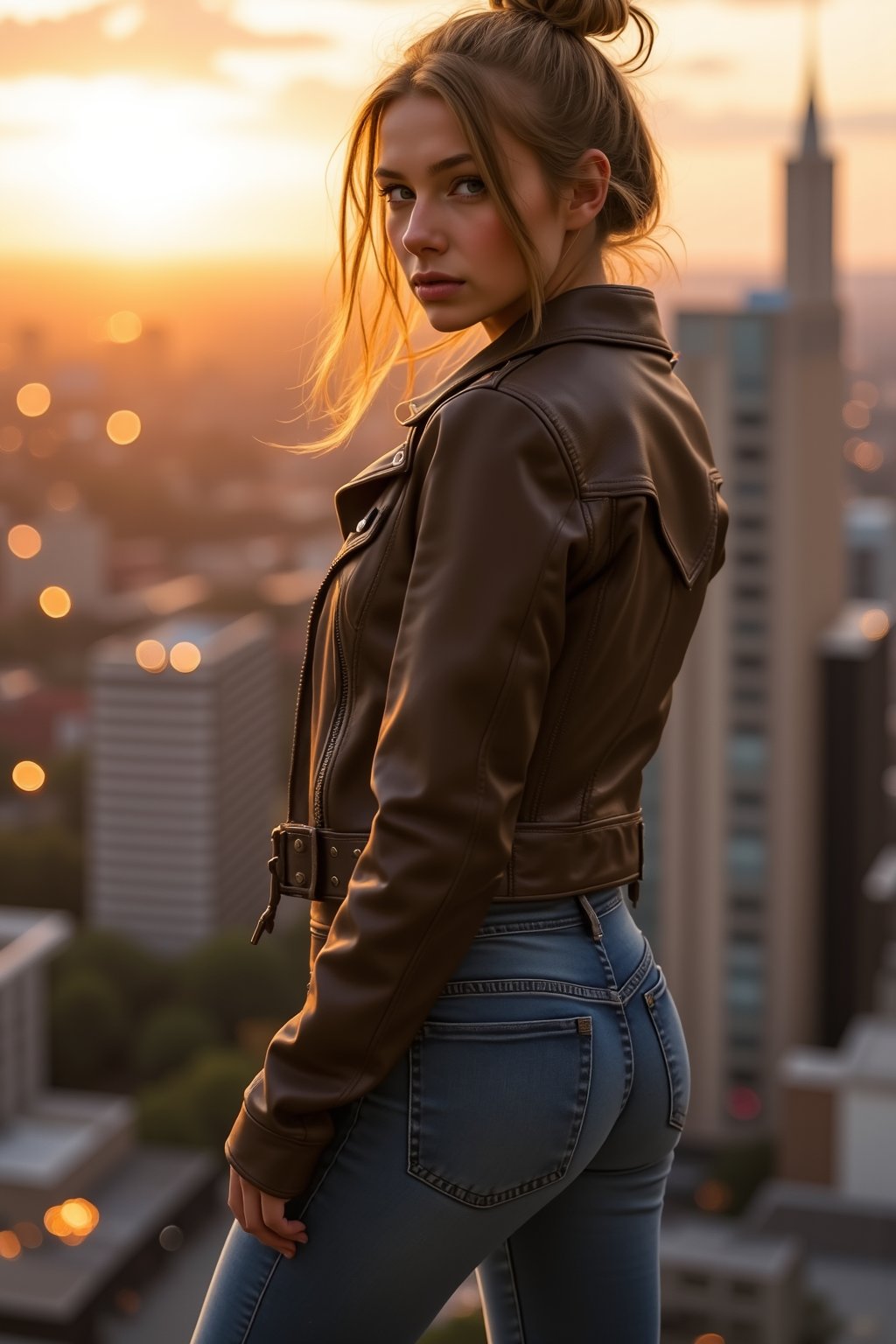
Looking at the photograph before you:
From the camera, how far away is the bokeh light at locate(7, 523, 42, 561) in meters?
21.9

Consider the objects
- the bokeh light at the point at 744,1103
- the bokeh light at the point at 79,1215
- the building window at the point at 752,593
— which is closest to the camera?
the bokeh light at the point at 79,1215

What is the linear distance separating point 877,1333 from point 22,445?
1440cm

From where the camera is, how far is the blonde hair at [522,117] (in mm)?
707

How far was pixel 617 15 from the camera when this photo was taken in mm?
758

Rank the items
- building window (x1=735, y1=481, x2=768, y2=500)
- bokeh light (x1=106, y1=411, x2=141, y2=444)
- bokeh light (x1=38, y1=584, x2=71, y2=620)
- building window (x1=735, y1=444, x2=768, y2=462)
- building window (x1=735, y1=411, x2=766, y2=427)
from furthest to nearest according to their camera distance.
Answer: bokeh light (x1=38, y1=584, x2=71, y2=620)
bokeh light (x1=106, y1=411, x2=141, y2=444)
building window (x1=735, y1=481, x2=768, y2=500)
building window (x1=735, y1=444, x2=768, y2=462)
building window (x1=735, y1=411, x2=766, y2=427)

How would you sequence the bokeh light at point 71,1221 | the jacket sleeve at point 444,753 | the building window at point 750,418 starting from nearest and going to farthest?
the jacket sleeve at point 444,753 < the bokeh light at point 71,1221 < the building window at point 750,418

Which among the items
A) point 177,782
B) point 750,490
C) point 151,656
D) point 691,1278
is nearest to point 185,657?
point 151,656

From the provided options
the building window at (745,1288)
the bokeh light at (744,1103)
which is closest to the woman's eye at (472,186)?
the building window at (745,1288)

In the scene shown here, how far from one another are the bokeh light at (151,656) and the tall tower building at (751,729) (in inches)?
211

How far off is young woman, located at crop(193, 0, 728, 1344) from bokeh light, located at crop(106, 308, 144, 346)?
1917 cm

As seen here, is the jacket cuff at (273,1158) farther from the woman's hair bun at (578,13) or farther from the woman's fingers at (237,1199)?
the woman's hair bun at (578,13)

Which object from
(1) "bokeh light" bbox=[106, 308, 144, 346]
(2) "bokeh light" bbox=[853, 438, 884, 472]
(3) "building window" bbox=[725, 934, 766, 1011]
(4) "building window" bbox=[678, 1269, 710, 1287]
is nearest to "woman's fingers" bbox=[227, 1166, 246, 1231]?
(4) "building window" bbox=[678, 1269, 710, 1287]

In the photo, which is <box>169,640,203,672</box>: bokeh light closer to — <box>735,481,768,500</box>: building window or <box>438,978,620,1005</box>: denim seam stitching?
A: <box>735,481,768,500</box>: building window

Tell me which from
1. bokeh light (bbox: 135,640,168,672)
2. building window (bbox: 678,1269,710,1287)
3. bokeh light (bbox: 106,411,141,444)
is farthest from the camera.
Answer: bokeh light (bbox: 106,411,141,444)
